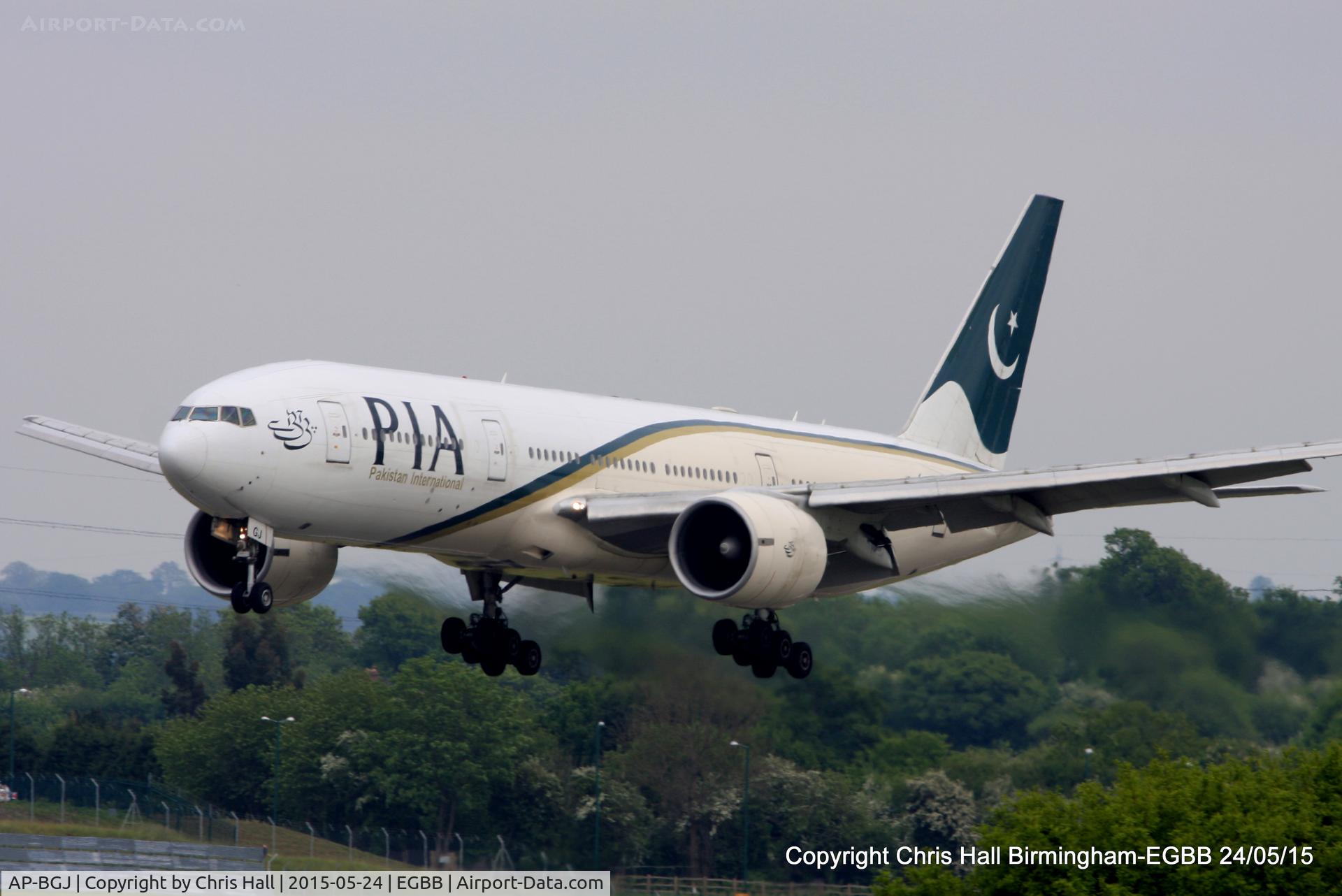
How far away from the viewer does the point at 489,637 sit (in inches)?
1346

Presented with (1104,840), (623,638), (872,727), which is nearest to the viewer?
(1104,840)

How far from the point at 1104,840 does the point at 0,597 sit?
6545 cm

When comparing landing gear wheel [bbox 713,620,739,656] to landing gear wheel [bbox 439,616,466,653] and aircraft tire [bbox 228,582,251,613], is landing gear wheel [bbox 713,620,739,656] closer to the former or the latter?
landing gear wheel [bbox 439,616,466,653]

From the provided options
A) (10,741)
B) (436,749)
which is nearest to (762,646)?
(436,749)

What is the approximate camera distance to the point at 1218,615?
1676 inches

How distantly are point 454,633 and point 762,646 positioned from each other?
5838 millimetres

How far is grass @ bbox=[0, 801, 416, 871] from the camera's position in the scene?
50094mm

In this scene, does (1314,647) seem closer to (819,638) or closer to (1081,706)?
(1081,706)

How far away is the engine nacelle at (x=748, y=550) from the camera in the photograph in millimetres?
29906

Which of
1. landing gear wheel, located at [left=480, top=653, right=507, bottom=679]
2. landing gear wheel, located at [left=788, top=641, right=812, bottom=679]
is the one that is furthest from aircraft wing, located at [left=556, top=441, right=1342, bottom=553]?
landing gear wheel, located at [left=480, top=653, right=507, bottom=679]

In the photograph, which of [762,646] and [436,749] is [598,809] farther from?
[762,646]

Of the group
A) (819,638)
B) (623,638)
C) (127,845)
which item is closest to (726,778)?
(819,638)

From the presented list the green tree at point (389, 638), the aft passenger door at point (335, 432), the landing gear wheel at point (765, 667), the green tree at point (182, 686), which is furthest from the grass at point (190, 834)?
the aft passenger door at point (335, 432)

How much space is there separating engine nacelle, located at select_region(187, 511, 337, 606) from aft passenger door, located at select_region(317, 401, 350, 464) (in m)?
3.19
